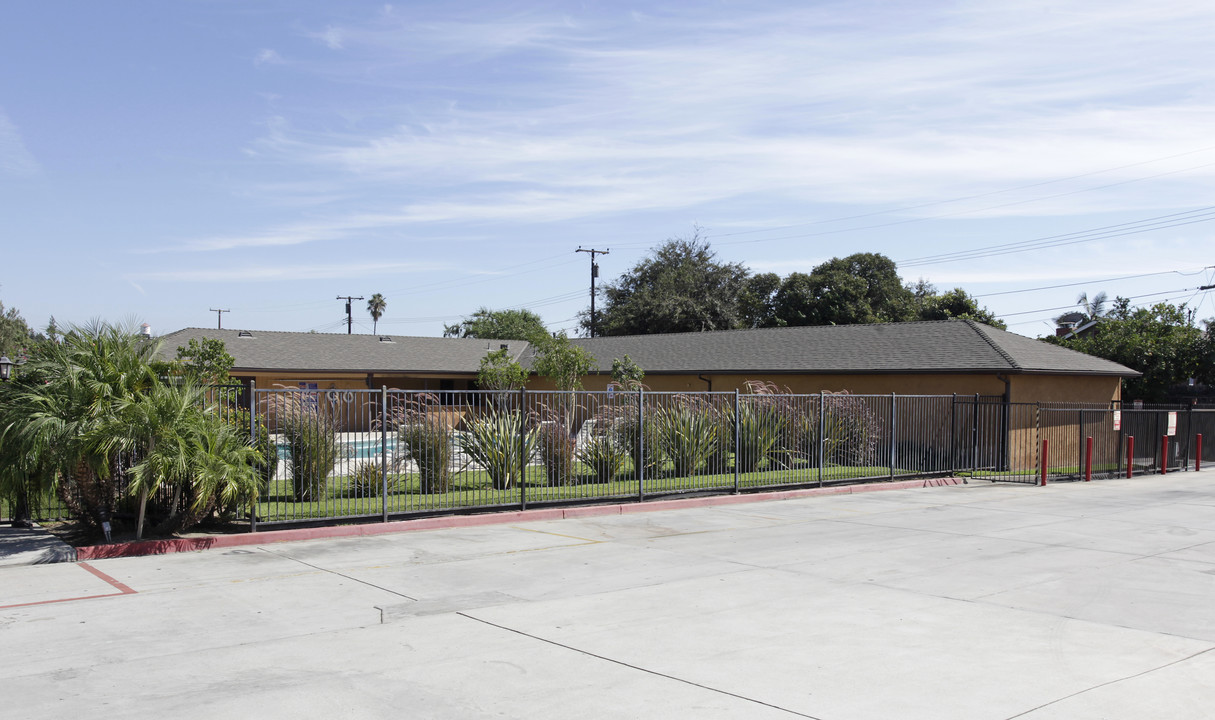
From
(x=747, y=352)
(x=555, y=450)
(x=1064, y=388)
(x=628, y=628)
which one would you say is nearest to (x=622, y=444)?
(x=555, y=450)

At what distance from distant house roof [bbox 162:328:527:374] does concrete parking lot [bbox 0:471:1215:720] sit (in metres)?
30.7

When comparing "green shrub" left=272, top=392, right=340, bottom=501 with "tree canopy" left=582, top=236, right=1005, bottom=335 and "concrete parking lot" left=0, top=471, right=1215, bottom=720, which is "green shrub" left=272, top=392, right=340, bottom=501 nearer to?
"concrete parking lot" left=0, top=471, right=1215, bottom=720

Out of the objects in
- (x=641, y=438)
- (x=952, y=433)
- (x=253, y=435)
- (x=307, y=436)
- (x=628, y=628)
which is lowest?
(x=628, y=628)

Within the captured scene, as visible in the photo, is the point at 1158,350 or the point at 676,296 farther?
the point at 676,296

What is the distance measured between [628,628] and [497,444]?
977 cm

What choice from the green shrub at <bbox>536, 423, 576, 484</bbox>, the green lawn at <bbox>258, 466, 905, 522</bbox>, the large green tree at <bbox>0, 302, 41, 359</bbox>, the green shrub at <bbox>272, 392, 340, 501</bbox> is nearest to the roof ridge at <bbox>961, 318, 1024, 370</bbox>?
the green lawn at <bbox>258, 466, 905, 522</bbox>

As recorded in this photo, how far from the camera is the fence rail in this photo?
49.0 ft

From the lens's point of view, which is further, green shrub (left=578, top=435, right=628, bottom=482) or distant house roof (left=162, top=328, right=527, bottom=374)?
distant house roof (left=162, top=328, right=527, bottom=374)

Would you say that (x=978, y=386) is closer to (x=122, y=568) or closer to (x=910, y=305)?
(x=122, y=568)

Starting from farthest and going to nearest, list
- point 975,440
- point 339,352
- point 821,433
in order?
point 339,352 < point 975,440 < point 821,433

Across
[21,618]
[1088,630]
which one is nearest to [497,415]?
[21,618]

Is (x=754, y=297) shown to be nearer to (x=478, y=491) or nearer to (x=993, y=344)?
(x=993, y=344)

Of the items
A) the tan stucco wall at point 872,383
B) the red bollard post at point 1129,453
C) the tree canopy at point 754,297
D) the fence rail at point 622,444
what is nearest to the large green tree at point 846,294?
the tree canopy at point 754,297

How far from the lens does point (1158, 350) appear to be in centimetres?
4103
